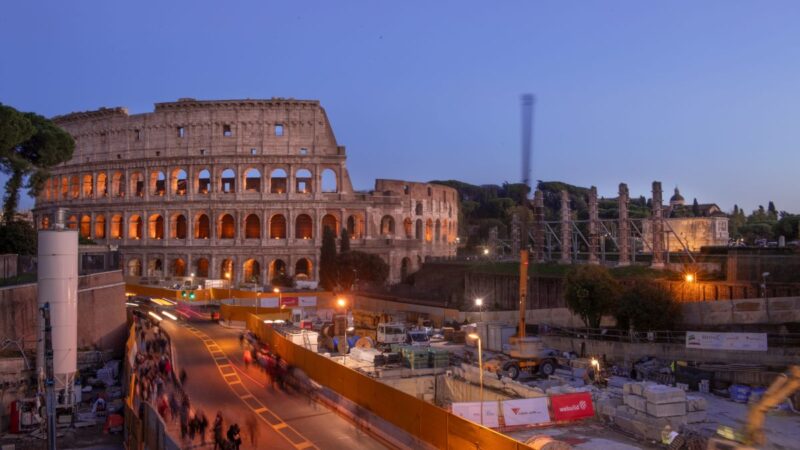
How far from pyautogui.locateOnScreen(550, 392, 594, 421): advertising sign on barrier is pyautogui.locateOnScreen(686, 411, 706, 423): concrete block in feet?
9.70

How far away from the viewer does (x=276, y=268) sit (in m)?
67.0

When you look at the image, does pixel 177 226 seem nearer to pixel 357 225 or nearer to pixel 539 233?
pixel 357 225

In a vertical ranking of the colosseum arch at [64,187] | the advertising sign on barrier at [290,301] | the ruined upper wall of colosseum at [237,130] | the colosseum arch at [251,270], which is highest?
the ruined upper wall of colosseum at [237,130]

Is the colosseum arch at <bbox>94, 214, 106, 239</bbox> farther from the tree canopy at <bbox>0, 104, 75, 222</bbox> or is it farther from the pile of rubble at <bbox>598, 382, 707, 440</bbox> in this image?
the pile of rubble at <bbox>598, 382, 707, 440</bbox>

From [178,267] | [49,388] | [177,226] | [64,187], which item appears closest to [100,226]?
[177,226]

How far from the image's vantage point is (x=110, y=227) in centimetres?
7050

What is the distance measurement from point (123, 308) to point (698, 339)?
3136 cm

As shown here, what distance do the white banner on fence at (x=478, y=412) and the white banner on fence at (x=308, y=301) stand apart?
31721 mm

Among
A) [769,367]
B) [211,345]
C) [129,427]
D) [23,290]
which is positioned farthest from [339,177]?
[129,427]

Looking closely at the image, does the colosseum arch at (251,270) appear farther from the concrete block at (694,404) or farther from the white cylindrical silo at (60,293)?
the concrete block at (694,404)

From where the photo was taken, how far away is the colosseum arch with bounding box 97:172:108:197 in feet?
239

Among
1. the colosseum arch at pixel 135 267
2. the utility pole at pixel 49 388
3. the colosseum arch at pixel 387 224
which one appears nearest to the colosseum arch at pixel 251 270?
the colosseum arch at pixel 135 267

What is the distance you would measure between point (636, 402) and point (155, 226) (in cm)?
5998

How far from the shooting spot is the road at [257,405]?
18531 millimetres
